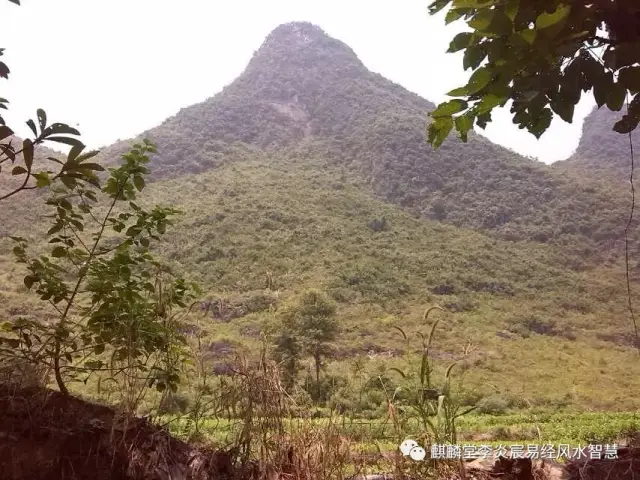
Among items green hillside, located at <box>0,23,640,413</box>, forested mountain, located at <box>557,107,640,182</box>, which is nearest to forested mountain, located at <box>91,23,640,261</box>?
green hillside, located at <box>0,23,640,413</box>

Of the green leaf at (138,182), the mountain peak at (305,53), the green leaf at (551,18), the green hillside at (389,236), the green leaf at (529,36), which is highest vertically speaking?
the mountain peak at (305,53)

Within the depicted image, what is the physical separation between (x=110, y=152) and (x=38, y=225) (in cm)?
2299

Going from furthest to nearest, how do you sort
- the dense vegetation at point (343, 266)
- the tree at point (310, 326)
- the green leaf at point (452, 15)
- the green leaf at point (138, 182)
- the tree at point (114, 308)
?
the tree at point (310, 326) < the green leaf at point (138, 182) < the dense vegetation at point (343, 266) < the tree at point (114, 308) < the green leaf at point (452, 15)

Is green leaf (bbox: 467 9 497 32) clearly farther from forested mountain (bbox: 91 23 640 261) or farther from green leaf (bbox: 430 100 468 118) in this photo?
forested mountain (bbox: 91 23 640 261)

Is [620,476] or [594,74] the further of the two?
[620,476]

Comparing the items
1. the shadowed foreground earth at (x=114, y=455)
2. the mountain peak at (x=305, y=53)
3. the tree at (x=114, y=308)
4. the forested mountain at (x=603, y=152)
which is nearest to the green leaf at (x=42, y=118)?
the tree at (x=114, y=308)

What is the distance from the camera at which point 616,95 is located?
1325mm

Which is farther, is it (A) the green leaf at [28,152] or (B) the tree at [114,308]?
(B) the tree at [114,308]

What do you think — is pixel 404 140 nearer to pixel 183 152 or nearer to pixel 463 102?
pixel 183 152

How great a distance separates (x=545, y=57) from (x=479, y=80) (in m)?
0.17

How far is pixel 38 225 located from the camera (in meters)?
30.6

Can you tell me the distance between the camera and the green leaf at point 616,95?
51.2 inches

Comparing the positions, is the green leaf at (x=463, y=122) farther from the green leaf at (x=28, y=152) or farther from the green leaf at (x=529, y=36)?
the green leaf at (x=28, y=152)

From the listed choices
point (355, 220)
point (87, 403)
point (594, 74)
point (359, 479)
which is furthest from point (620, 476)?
point (355, 220)
